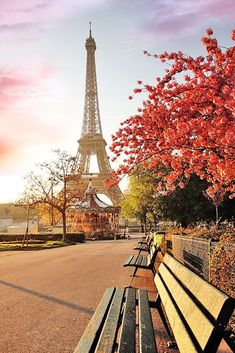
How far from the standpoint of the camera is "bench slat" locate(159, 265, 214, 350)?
8.59 ft

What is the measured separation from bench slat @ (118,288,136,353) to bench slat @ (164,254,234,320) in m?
0.57

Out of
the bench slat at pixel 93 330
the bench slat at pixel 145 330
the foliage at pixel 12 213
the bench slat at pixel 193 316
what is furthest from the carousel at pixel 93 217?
the foliage at pixel 12 213

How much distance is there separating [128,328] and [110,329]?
162 mm

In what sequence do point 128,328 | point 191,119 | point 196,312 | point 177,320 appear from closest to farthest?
point 196,312 < point 177,320 < point 128,328 < point 191,119

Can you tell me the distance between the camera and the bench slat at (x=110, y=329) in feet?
10.5

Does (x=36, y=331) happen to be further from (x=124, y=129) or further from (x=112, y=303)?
(x=124, y=129)

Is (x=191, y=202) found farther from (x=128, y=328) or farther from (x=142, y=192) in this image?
(x=128, y=328)

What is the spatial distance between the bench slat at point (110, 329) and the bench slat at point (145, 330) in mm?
219

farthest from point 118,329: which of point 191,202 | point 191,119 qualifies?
point 191,202

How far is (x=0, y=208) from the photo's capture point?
17188cm

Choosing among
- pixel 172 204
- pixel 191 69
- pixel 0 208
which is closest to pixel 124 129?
pixel 191 69

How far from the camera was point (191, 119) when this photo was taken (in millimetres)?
11742

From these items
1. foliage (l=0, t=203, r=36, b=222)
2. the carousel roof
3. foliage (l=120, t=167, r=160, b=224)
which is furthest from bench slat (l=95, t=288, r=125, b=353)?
foliage (l=0, t=203, r=36, b=222)

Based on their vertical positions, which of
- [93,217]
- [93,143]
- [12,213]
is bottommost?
[93,217]
